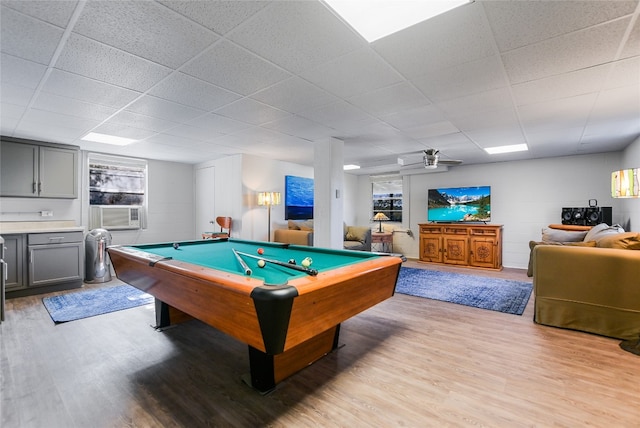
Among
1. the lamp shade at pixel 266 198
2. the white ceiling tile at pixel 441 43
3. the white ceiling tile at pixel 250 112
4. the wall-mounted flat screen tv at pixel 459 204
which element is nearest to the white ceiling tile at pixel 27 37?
the white ceiling tile at pixel 250 112

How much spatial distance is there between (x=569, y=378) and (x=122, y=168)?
716 cm

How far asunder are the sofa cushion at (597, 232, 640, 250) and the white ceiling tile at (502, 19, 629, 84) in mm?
1755

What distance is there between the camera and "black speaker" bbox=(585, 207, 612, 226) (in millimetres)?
5129

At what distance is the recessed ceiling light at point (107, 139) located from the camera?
14.0 ft

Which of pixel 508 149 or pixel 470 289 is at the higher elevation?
pixel 508 149

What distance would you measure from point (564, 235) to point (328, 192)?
3.76 meters

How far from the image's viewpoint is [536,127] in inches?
151

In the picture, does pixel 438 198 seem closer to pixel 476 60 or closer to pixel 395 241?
pixel 395 241

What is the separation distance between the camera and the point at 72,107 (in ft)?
10.1

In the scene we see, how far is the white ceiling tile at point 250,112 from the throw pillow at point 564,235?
179 inches

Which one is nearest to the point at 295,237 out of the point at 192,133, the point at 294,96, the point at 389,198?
the point at 192,133

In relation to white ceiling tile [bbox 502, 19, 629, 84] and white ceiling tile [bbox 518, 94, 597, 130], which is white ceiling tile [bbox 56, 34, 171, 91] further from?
white ceiling tile [bbox 518, 94, 597, 130]

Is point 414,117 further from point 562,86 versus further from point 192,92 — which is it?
point 192,92

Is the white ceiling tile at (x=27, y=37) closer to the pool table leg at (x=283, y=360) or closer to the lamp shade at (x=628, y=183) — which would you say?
the pool table leg at (x=283, y=360)
